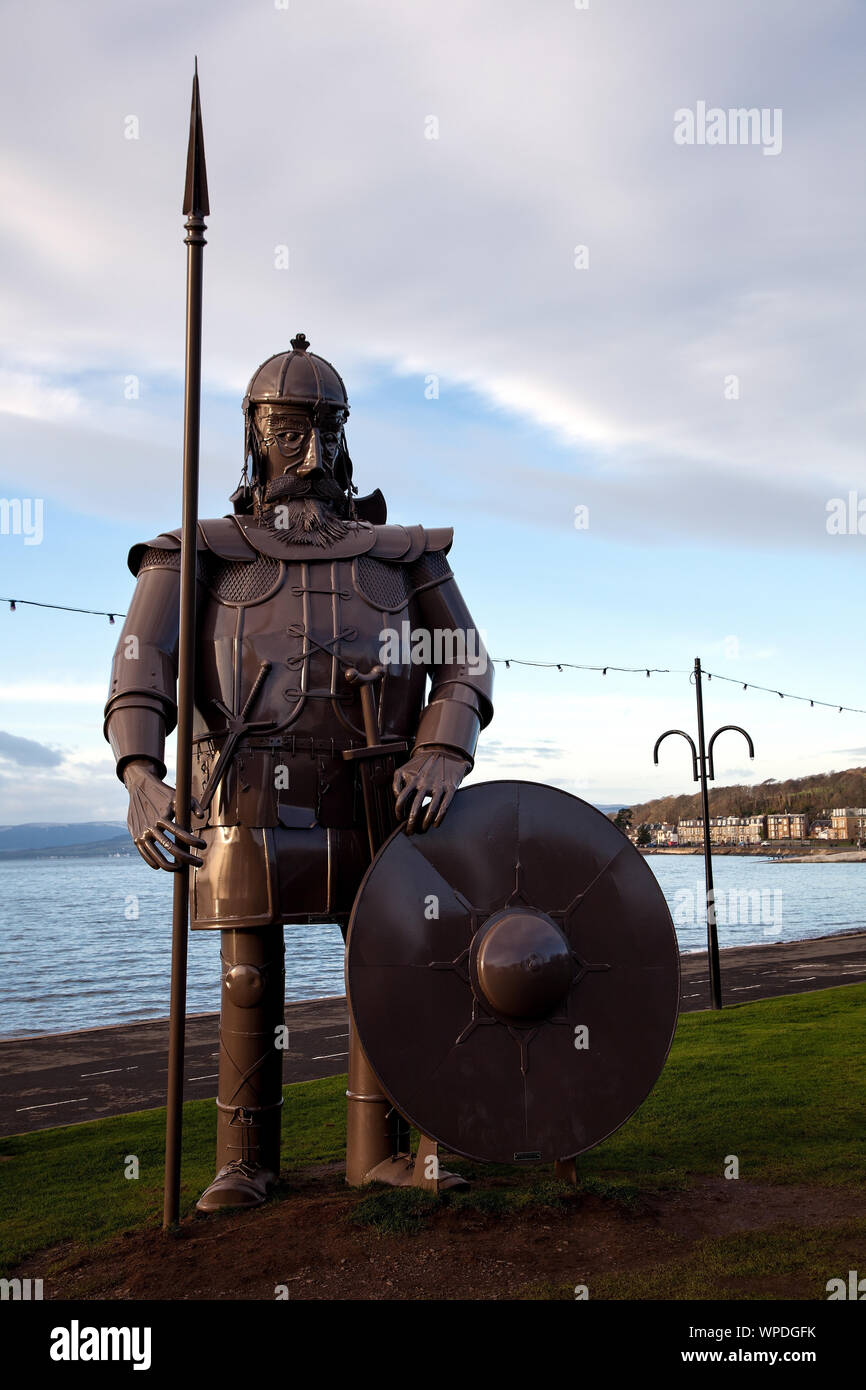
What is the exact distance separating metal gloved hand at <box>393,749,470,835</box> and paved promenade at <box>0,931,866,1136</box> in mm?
6703

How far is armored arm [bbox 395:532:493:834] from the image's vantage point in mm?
5367

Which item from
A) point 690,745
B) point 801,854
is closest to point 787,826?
point 801,854

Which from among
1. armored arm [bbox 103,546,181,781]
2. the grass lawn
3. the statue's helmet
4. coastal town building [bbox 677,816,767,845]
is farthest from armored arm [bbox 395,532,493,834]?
coastal town building [bbox 677,816,767,845]

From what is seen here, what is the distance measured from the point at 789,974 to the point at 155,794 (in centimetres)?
1766

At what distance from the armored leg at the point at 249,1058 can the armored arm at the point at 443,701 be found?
1141 millimetres

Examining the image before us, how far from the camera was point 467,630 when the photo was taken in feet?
20.8

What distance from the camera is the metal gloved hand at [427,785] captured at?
17.4 ft

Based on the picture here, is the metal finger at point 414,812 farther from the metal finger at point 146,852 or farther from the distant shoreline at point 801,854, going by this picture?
the distant shoreline at point 801,854

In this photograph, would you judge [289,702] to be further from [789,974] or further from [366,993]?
[789,974]

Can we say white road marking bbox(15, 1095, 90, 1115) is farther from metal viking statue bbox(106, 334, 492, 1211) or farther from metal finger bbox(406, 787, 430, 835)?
metal finger bbox(406, 787, 430, 835)

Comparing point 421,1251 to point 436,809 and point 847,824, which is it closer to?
point 436,809

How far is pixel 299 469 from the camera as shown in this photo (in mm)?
6125

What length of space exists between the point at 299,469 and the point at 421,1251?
12.8 ft
